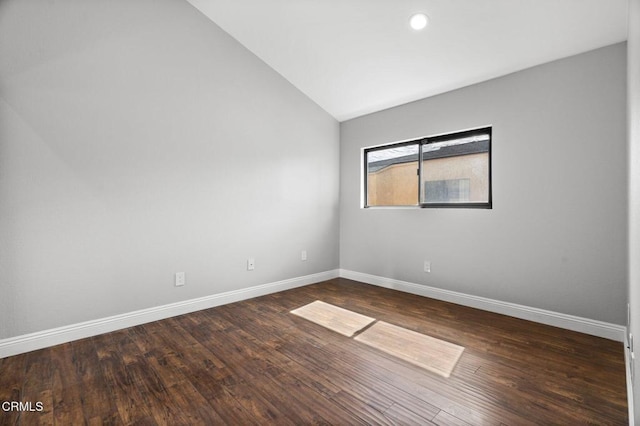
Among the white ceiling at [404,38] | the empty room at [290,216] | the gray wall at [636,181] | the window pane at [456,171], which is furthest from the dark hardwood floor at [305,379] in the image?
the white ceiling at [404,38]

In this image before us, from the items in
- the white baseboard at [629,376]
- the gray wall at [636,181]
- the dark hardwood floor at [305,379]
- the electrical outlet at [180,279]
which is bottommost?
the dark hardwood floor at [305,379]

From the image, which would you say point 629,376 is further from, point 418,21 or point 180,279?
point 180,279

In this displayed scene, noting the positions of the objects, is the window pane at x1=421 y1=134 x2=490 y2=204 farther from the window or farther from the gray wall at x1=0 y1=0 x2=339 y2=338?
the gray wall at x1=0 y1=0 x2=339 y2=338

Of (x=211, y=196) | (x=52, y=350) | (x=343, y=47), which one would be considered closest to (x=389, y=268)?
(x=211, y=196)

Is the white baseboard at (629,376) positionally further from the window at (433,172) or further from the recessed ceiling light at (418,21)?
the recessed ceiling light at (418,21)

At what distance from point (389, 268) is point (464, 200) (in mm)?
1206

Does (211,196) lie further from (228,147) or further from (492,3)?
(492,3)

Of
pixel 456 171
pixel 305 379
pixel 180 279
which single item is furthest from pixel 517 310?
pixel 180 279

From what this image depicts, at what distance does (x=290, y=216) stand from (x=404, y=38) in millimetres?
2223

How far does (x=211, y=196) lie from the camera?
9.82 ft

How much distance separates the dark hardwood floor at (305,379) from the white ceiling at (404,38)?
2.31m

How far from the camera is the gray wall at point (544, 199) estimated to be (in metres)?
2.25

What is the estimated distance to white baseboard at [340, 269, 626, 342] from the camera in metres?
2.26

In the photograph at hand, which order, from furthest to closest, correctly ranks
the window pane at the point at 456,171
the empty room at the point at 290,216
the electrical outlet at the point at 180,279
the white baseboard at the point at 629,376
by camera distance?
the window pane at the point at 456,171, the electrical outlet at the point at 180,279, the empty room at the point at 290,216, the white baseboard at the point at 629,376
